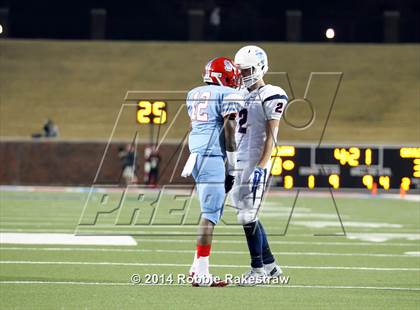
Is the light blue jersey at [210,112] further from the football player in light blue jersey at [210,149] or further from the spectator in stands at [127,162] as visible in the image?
the spectator in stands at [127,162]

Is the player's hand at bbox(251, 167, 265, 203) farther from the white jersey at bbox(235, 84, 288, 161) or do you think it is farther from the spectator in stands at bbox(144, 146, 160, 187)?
the spectator in stands at bbox(144, 146, 160, 187)

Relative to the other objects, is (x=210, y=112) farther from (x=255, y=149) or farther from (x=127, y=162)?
(x=127, y=162)

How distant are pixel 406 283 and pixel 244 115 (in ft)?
5.99

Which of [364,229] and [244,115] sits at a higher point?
[244,115]

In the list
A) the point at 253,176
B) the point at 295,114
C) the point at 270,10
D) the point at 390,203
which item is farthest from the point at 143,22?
the point at 253,176

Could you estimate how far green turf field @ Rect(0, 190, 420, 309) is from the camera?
7637 mm

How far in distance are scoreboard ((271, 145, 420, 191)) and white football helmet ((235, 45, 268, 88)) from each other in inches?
334

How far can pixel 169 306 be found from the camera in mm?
7301

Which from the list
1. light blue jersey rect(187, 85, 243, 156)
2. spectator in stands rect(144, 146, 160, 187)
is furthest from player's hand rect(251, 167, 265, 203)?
spectator in stands rect(144, 146, 160, 187)

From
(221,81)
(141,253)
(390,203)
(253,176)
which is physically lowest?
(390,203)

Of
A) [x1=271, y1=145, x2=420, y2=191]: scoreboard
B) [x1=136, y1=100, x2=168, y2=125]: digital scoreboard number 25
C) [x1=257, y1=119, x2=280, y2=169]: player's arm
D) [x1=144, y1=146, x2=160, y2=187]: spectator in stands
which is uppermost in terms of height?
[x1=257, y1=119, x2=280, y2=169]: player's arm

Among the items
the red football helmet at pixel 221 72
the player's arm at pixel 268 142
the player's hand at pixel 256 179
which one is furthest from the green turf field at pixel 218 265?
the red football helmet at pixel 221 72

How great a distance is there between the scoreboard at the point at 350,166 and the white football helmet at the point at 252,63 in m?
8.48

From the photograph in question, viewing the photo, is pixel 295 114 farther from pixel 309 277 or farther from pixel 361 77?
pixel 309 277
